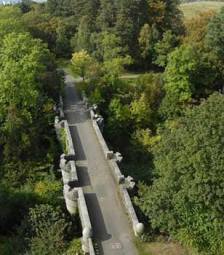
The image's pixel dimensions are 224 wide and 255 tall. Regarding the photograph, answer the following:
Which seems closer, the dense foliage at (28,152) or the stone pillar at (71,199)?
the dense foliage at (28,152)

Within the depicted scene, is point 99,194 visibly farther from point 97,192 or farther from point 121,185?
point 121,185

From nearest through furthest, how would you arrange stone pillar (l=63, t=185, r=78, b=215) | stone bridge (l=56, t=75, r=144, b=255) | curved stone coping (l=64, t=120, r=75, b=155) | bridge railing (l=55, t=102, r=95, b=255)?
bridge railing (l=55, t=102, r=95, b=255)
stone bridge (l=56, t=75, r=144, b=255)
stone pillar (l=63, t=185, r=78, b=215)
curved stone coping (l=64, t=120, r=75, b=155)

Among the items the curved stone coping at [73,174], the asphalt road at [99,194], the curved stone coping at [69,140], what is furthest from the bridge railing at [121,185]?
the curved stone coping at [73,174]

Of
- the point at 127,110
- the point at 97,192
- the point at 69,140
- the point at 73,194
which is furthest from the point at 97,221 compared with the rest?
the point at 127,110

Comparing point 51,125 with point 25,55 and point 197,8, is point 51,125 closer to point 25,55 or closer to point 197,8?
point 25,55

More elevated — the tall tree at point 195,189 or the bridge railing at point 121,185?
the tall tree at point 195,189

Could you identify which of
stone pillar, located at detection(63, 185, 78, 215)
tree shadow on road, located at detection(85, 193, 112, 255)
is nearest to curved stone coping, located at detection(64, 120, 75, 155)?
stone pillar, located at detection(63, 185, 78, 215)

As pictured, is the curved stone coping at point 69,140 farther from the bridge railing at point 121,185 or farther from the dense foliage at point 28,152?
the bridge railing at point 121,185

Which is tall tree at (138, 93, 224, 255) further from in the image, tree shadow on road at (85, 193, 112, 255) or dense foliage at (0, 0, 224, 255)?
tree shadow on road at (85, 193, 112, 255)

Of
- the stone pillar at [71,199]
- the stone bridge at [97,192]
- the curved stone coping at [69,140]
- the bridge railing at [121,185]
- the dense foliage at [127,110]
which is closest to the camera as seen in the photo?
the dense foliage at [127,110]
